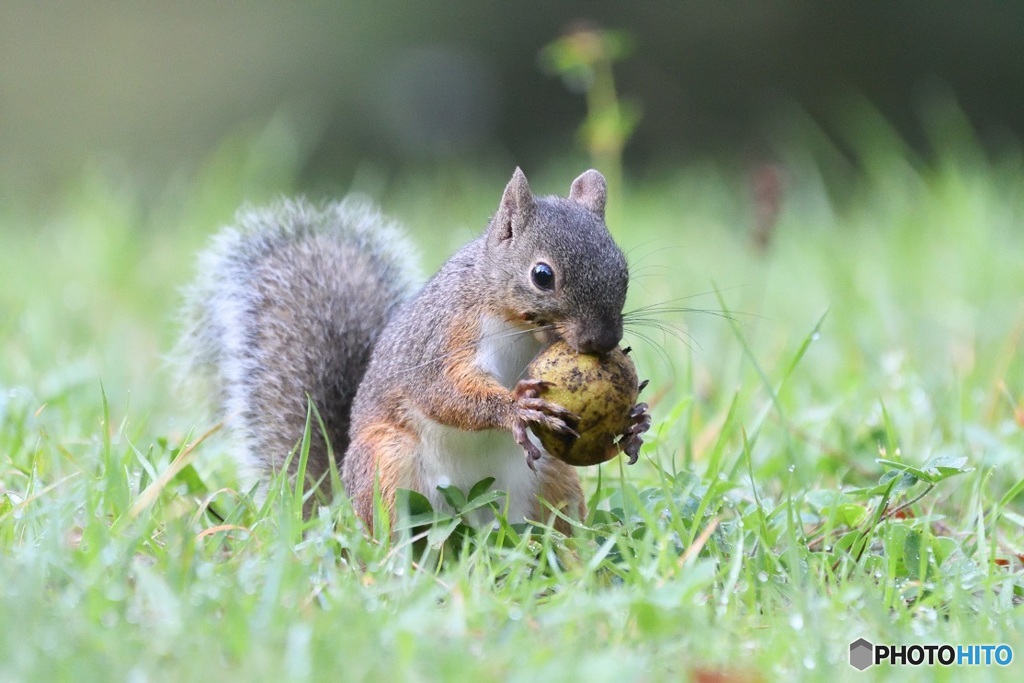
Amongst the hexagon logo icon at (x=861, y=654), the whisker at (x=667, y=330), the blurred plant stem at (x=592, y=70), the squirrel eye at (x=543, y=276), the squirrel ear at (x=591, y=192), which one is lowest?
the hexagon logo icon at (x=861, y=654)

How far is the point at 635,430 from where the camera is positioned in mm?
1896

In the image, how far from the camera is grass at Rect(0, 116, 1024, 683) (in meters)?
1.37

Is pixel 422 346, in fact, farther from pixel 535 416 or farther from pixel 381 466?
pixel 535 416

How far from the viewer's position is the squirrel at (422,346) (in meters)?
1.95

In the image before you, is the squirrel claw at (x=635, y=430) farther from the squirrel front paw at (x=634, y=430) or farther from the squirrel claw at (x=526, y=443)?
the squirrel claw at (x=526, y=443)

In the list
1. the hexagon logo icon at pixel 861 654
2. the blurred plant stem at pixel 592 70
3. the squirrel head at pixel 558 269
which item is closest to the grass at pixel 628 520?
the hexagon logo icon at pixel 861 654

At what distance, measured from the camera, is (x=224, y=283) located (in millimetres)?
2545

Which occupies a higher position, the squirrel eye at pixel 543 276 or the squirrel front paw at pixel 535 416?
the squirrel eye at pixel 543 276

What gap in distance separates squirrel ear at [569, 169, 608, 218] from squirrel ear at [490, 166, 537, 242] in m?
0.15

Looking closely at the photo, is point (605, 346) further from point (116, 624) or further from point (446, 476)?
point (116, 624)

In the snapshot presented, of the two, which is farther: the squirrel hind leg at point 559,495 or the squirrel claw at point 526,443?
the squirrel hind leg at point 559,495

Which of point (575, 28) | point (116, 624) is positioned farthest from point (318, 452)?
point (575, 28)

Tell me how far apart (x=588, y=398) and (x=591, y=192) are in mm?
565

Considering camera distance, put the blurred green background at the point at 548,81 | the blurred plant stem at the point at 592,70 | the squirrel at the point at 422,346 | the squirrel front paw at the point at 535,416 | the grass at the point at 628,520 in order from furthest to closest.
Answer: the blurred green background at the point at 548,81, the blurred plant stem at the point at 592,70, the squirrel at the point at 422,346, the squirrel front paw at the point at 535,416, the grass at the point at 628,520
